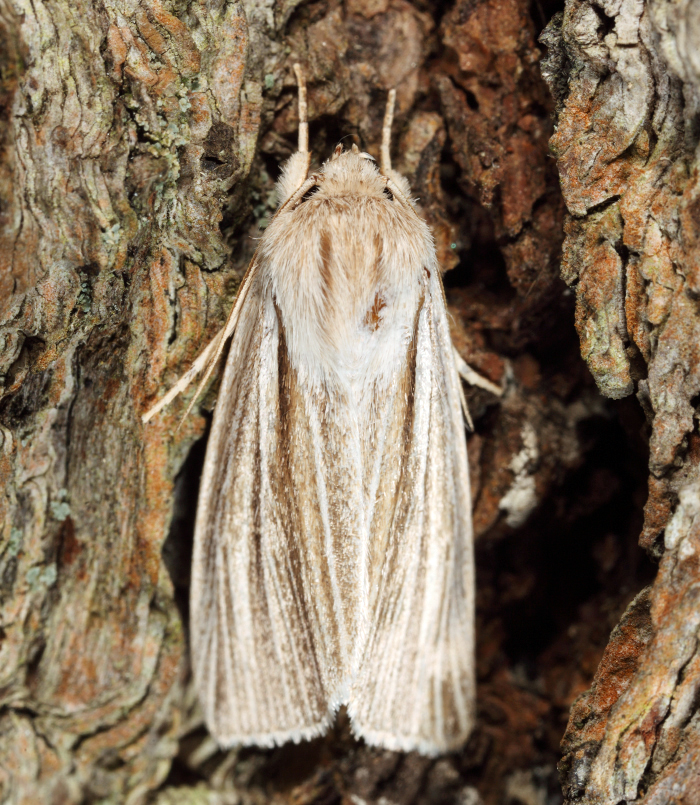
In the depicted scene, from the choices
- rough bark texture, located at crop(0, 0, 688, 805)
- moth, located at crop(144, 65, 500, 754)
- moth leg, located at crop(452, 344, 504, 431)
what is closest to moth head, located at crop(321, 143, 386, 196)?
moth, located at crop(144, 65, 500, 754)

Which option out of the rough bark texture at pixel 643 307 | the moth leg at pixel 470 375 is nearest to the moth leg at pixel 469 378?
the moth leg at pixel 470 375

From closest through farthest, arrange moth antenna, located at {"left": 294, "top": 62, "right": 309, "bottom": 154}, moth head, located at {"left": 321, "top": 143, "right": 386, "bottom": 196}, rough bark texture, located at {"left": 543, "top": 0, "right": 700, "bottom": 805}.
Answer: rough bark texture, located at {"left": 543, "top": 0, "right": 700, "bottom": 805} → moth antenna, located at {"left": 294, "top": 62, "right": 309, "bottom": 154} → moth head, located at {"left": 321, "top": 143, "right": 386, "bottom": 196}

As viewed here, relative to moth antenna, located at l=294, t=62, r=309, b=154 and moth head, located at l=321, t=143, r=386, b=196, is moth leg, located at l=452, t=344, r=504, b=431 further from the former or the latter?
moth antenna, located at l=294, t=62, r=309, b=154

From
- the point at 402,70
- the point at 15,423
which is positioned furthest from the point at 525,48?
the point at 15,423

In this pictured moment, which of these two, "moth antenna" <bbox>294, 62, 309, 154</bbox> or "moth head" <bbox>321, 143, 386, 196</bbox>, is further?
"moth head" <bbox>321, 143, 386, 196</bbox>

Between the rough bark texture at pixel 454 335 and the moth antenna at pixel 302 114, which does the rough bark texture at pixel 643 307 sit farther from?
the moth antenna at pixel 302 114

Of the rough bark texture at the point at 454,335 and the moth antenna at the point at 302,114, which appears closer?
the rough bark texture at the point at 454,335
